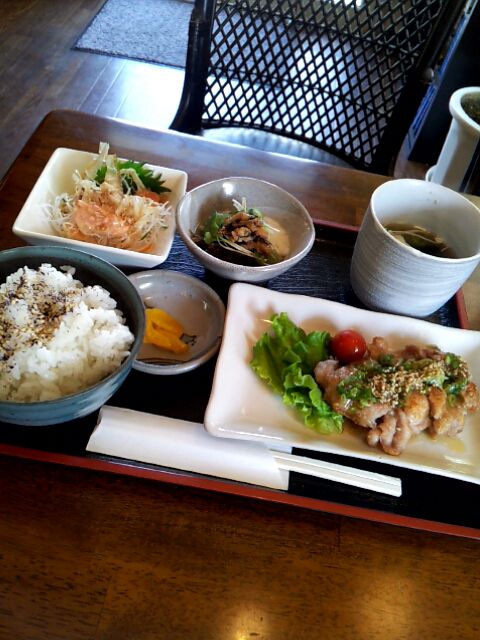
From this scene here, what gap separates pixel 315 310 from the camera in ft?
4.38

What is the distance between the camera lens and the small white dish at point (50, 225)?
1320mm

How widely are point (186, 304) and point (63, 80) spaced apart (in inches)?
139

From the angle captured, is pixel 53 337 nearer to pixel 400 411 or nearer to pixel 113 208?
pixel 113 208

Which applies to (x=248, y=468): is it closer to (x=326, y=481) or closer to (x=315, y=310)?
(x=326, y=481)

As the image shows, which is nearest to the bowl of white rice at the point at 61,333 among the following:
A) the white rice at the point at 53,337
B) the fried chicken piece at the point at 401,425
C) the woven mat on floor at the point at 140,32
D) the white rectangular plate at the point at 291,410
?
the white rice at the point at 53,337

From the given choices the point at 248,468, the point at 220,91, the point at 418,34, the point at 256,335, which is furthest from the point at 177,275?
the point at 418,34

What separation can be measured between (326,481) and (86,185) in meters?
1.05

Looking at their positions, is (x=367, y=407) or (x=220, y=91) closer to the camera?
(x=367, y=407)

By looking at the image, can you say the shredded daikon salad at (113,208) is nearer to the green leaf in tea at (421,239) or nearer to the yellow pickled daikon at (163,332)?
the yellow pickled daikon at (163,332)

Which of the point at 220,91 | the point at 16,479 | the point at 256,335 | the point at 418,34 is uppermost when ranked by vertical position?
the point at 418,34

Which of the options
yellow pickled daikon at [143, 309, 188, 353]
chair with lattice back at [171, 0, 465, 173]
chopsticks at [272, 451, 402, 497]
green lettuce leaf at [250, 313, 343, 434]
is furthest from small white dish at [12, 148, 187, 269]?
chair with lattice back at [171, 0, 465, 173]

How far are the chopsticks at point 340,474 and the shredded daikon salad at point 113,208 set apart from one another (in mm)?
691

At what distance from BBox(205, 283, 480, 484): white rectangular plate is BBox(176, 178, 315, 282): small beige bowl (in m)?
0.06

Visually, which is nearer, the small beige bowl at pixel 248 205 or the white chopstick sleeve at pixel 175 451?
the white chopstick sleeve at pixel 175 451
